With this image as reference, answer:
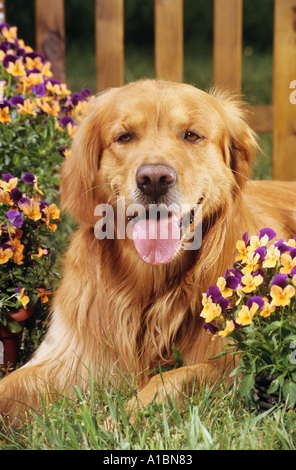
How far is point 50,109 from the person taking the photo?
3.16 metres

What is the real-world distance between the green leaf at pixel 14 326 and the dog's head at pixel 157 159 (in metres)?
0.57

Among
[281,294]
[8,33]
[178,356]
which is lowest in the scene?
[178,356]

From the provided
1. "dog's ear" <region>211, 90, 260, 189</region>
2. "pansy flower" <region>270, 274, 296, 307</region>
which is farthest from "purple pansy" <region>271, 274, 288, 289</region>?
"dog's ear" <region>211, 90, 260, 189</region>

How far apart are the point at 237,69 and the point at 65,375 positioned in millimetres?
2983

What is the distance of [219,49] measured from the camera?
14.1 ft

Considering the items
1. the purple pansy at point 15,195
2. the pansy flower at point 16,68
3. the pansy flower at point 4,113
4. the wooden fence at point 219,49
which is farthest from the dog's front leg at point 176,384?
the wooden fence at point 219,49

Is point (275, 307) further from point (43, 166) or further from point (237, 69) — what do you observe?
point (237, 69)

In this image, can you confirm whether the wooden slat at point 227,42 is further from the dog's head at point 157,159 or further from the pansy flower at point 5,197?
the pansy flower at point 5,197

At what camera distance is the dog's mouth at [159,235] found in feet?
7.11

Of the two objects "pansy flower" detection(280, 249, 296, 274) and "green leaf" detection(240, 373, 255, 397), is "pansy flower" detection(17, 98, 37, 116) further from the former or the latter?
"green leaf" detection(240, 373, 255, 397)

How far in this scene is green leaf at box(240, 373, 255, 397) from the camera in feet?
5.86

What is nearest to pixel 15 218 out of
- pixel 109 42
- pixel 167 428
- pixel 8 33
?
pixel 167 428

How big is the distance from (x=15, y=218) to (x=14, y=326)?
49 centimetres

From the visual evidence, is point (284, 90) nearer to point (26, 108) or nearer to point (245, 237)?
point (26, 108)
